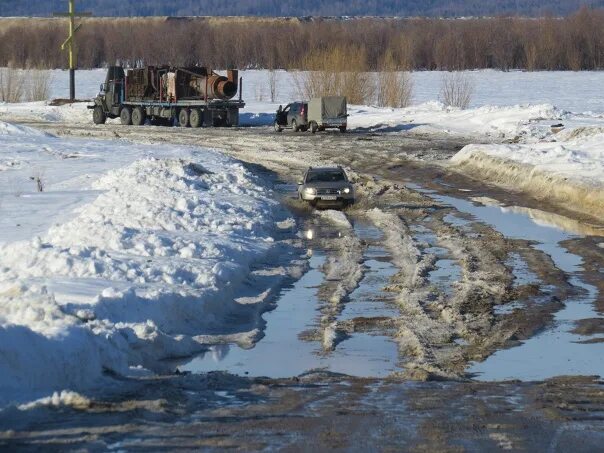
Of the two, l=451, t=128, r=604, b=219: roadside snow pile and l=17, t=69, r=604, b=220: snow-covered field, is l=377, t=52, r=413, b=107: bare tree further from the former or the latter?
l=451, t=128, r=604, b=219: roadside snow pile

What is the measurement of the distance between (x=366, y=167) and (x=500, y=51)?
89.3m

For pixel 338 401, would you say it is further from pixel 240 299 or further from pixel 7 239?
pixel 7 239

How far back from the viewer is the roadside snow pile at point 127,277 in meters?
11.4

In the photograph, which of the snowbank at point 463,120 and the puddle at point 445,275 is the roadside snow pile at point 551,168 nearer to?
the puddle at point 445,275

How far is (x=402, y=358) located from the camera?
536 inches

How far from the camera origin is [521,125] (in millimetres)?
54438

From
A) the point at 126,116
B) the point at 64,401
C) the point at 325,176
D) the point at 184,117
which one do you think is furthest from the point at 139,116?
the point at 64,401

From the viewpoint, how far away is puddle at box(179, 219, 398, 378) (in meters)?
13.1

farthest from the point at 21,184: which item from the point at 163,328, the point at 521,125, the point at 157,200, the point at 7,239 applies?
the point at 521,125

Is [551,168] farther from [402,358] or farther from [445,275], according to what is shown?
[402,358]

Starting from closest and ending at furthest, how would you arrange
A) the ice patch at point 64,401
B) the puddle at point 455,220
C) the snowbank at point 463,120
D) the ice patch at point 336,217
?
1. the ice patch at point 64,401
2. the puddle at point 455,220
3. the ice patch at point 336,217
4. the snowbank at point 463,120

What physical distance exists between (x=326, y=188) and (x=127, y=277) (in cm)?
1337

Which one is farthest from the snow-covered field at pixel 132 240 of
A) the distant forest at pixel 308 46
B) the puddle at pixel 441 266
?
the distant forest at pixel 308 46

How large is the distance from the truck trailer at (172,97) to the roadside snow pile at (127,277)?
30.7 meters
